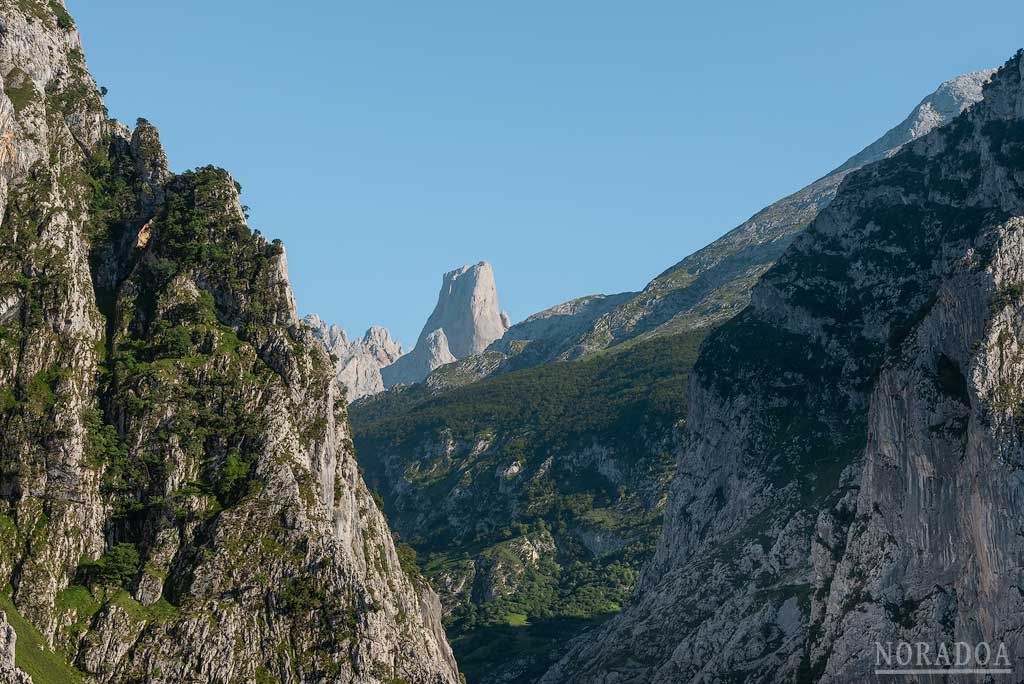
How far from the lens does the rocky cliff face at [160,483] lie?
162 m

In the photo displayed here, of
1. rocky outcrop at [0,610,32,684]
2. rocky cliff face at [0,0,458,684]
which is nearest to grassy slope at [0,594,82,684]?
rocky cliff face at [0,0,458,684]

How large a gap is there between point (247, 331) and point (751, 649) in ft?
265

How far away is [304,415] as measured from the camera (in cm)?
19400

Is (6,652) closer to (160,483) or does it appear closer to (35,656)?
(35,656)

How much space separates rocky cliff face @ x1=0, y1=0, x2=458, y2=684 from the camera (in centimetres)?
16250

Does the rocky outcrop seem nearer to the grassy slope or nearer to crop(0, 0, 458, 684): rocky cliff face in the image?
the grassy slope

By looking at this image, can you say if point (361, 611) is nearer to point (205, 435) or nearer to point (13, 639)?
point (205, 435)

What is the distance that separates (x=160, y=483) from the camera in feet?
579

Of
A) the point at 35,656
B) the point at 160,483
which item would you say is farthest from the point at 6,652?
the point at 160,483

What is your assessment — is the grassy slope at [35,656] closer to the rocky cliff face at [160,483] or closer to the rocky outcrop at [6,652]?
the rocky cliff face at [160,483]

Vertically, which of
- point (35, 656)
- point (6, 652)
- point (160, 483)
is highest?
point (160, 483)

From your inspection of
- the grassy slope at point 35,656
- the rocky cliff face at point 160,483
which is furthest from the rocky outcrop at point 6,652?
the rocky cliff face at point 160,483

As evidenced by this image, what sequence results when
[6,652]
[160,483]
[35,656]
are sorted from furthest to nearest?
[160,483], [35,656], [6,652]

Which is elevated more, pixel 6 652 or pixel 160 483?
pixel 160 483
